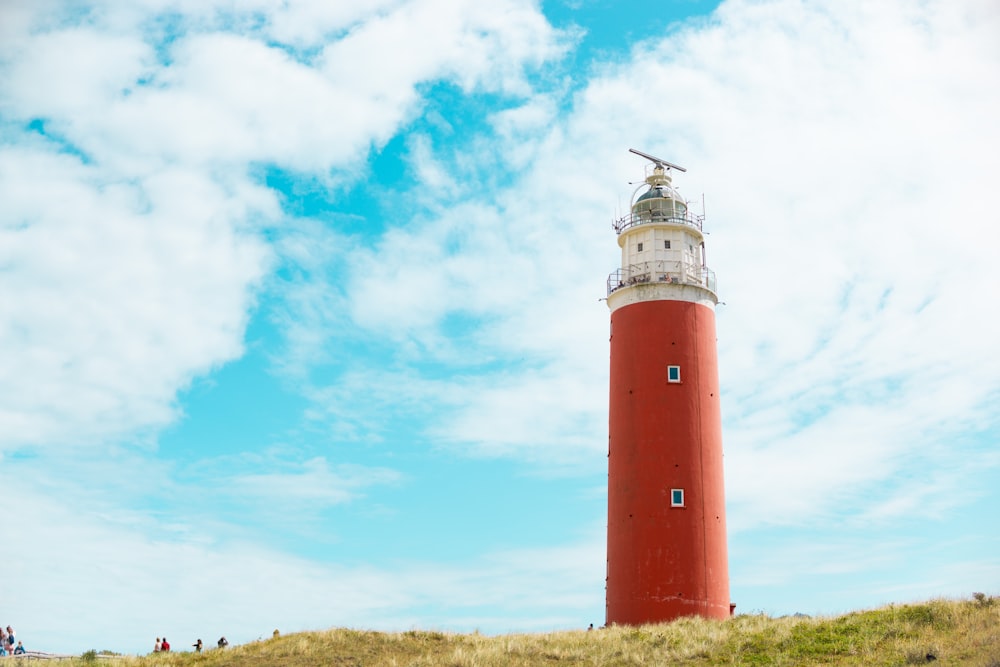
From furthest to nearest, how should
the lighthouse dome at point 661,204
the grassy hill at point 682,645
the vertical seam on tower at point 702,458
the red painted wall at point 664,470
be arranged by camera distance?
the lighthouse dome at point 661,204
the vertical seam on tower at point 702,458
the red painted wall at point 664,470
the grassy hill at point 682,645

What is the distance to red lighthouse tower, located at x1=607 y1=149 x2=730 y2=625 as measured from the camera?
1420 inches

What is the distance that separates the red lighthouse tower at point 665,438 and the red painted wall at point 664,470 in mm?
39

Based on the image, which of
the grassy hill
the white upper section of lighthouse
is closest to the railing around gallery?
the white upper section of lighthouse

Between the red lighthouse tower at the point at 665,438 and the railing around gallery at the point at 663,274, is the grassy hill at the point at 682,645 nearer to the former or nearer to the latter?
the red lighthouse tower at the point at 665,438

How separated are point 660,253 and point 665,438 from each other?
8092 millimetres

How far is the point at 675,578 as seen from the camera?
3578 centimetres

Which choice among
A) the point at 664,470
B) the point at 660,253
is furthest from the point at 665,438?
the point at 660,253

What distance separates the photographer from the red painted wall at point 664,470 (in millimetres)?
35969

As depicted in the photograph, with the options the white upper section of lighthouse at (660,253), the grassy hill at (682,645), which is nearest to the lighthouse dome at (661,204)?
the white upper section of lighthouse at (660,253)

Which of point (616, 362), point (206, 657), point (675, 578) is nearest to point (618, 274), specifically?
point (616, 362)

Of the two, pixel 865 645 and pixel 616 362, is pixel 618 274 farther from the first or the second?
pixel 865 645

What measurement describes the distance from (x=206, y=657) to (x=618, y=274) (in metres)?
21.8

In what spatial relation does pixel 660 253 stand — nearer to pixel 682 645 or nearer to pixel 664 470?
pixel 664 470

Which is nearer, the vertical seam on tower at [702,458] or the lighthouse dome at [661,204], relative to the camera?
the vertical seam on tower at [702,458]
